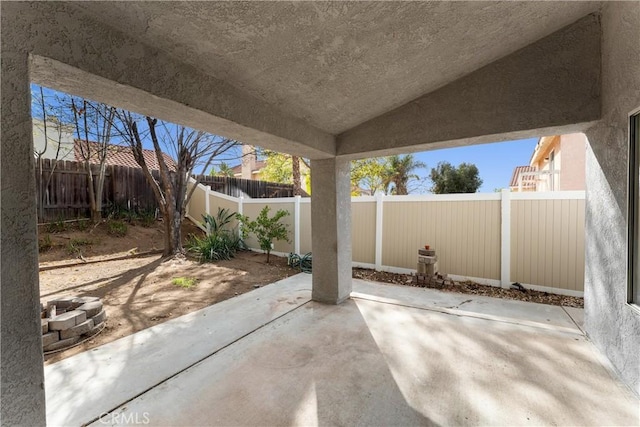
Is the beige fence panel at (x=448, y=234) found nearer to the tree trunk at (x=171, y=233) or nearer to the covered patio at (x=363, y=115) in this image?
the covered patio at (x=363, y=115)

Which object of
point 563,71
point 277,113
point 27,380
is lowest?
point 27,380

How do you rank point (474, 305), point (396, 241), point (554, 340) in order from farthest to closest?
1. point (396, 241)
2. point (474, 305)
3. point (554, 340)

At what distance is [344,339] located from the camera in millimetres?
2988

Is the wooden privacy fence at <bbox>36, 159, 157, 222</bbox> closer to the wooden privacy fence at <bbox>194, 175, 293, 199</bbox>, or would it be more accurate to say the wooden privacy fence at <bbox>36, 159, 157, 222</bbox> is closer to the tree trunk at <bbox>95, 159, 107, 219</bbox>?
the tree trunk at <bbox>95, 159, 107, 219</bbox>

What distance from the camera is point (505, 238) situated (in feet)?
15.3

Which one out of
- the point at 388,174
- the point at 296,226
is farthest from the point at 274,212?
the point at 388,174

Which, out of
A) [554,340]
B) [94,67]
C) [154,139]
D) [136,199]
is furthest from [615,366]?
[136,199]

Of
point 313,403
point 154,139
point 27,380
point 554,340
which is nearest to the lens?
point 27,380

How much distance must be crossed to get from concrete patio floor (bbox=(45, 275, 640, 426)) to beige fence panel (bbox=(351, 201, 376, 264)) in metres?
2.51

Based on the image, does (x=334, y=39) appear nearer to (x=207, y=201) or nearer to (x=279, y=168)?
(x=207, y=201)

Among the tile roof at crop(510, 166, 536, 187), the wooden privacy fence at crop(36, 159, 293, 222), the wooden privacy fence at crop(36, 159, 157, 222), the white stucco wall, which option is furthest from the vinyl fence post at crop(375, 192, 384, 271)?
the tile roof at crop(510, 166, 536, 187)

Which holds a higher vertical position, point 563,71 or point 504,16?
point 504,16

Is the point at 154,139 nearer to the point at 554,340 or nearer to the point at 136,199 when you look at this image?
the point at 136,199

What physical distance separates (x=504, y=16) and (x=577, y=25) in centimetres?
104
